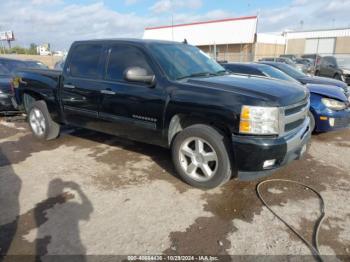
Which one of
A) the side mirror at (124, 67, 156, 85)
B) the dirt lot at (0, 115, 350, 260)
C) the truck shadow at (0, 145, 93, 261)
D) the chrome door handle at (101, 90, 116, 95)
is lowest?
the dirt lot at (0, 115, 350, 260)

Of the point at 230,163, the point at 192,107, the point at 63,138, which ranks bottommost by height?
the point at 63,138

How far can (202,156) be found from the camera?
12.4 ft

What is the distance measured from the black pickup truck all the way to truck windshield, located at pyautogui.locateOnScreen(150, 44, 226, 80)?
0.02m

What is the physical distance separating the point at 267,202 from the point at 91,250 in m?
2.06

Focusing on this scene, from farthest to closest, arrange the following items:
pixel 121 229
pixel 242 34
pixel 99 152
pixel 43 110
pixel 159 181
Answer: pixel 242 34
pixel 43 110
pixel 99 152
pixel 159 181
pixel 121 229

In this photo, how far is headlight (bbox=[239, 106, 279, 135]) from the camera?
3.28m

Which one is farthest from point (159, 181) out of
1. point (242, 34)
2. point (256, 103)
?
point (242, 34)

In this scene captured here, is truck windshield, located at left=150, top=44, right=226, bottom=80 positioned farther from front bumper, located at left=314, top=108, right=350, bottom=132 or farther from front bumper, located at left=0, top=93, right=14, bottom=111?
front bumper, located at left=0, top=93, right=14, bottom=111

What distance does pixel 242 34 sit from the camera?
35.2 meters

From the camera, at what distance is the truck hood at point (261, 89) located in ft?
11.0

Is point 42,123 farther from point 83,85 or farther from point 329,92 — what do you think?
point 329,92

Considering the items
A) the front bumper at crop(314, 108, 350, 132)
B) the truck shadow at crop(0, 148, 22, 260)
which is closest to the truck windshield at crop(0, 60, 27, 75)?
the truck shadow at crop(0, 148, 22, 260)

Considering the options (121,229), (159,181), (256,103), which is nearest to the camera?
(121,229)

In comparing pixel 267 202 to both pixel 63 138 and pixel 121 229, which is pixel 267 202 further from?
pixel 63 138
